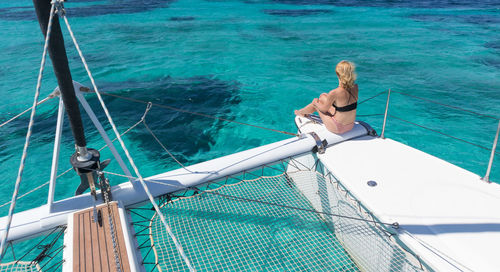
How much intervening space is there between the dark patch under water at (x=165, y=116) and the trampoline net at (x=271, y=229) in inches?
126

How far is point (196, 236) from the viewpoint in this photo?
486 cm

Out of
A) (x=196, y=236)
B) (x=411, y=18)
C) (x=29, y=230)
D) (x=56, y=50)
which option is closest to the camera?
(x=56, y=50)

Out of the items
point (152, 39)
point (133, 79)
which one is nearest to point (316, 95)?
point (133, 79)

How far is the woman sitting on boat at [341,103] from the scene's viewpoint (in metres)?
4.53

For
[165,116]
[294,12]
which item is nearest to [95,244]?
[165,116]

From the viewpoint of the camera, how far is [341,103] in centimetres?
470

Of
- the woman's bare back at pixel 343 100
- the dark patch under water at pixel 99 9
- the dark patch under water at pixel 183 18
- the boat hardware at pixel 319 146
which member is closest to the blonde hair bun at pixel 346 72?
the woman's bare back at pixel 343 100

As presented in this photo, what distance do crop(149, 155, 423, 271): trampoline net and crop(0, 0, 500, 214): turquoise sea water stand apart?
10.3 ft

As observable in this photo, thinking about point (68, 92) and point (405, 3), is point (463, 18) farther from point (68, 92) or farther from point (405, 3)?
point (68, 92)

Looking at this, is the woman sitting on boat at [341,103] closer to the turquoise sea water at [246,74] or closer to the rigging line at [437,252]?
the rigging line at [437,252]

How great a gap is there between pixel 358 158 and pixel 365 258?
141 cm

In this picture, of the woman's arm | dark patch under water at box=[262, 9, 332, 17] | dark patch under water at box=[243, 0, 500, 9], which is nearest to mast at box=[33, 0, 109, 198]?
the woman's arm

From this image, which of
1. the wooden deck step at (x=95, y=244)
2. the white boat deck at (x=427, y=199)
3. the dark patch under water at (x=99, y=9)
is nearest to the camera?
the wooden deck step at (x=95, y=244)

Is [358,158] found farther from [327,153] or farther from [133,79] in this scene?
[133,79]
